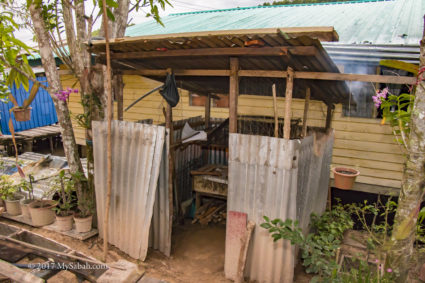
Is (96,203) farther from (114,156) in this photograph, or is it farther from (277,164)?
(277,164)

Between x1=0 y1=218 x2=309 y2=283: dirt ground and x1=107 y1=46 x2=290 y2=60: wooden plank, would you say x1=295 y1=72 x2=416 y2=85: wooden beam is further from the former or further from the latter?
x1=0 y1=218 x2=309 y2=283: dirt ground

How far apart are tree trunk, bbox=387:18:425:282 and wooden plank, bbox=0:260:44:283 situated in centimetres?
306

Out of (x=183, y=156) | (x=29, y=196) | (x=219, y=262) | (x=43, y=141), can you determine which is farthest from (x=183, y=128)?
(x=43, y=141)

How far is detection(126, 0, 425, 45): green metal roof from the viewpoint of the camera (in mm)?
6098

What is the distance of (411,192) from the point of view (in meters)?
2.52

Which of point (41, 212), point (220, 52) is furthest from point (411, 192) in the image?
point (41, 212)

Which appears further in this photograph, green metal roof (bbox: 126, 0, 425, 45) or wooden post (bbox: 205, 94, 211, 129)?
wooden post (bbox: 205, 94, 211, 129)

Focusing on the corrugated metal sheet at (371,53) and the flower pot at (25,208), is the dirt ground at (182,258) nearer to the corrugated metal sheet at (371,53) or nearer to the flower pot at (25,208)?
the flower pot at (25,208)

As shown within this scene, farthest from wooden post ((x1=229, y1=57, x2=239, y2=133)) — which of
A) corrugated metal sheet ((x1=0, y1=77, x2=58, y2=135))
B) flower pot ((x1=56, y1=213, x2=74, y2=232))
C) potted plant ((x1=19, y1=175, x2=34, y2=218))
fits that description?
corrugated metal sheet ((x1=0, y1=77, x2=58, y2=135))

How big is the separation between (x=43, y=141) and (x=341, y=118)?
43.6 ft

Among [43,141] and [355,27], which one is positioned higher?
[355,27]

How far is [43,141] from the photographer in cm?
1356

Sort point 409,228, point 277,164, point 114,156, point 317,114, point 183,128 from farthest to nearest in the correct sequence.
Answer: point 317,114 < point 183,128 < point 114,156 < point 277,164 < point 409,228

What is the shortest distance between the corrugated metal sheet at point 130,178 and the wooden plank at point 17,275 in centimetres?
234
